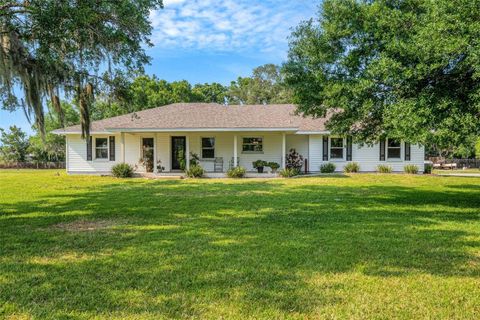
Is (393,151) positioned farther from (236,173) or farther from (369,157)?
(236,173)

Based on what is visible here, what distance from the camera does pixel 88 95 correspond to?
9.74 metres

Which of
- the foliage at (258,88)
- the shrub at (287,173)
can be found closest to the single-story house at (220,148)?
the shrub at (287,173)

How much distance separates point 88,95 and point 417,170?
1785 cm

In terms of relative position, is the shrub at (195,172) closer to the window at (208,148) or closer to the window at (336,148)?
the window at (208,148)

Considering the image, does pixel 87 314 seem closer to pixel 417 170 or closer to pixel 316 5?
pixel 316 5

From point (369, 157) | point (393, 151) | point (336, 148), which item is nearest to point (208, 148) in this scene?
point (336, 148)

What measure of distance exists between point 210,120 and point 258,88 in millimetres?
26778

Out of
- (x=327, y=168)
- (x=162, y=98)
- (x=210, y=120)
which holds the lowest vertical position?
(x=327, y=168)

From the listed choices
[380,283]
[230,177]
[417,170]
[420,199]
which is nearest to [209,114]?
[230,177]

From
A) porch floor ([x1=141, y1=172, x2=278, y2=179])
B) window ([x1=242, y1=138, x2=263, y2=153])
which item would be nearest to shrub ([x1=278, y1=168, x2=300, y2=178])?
porch floor ([x1=141, y1=172, x2=278, y2=179])

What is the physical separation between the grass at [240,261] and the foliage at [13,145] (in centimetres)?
3162

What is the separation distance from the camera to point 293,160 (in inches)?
808

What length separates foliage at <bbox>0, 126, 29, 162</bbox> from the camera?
121 feet

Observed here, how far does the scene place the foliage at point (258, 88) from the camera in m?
45.4
